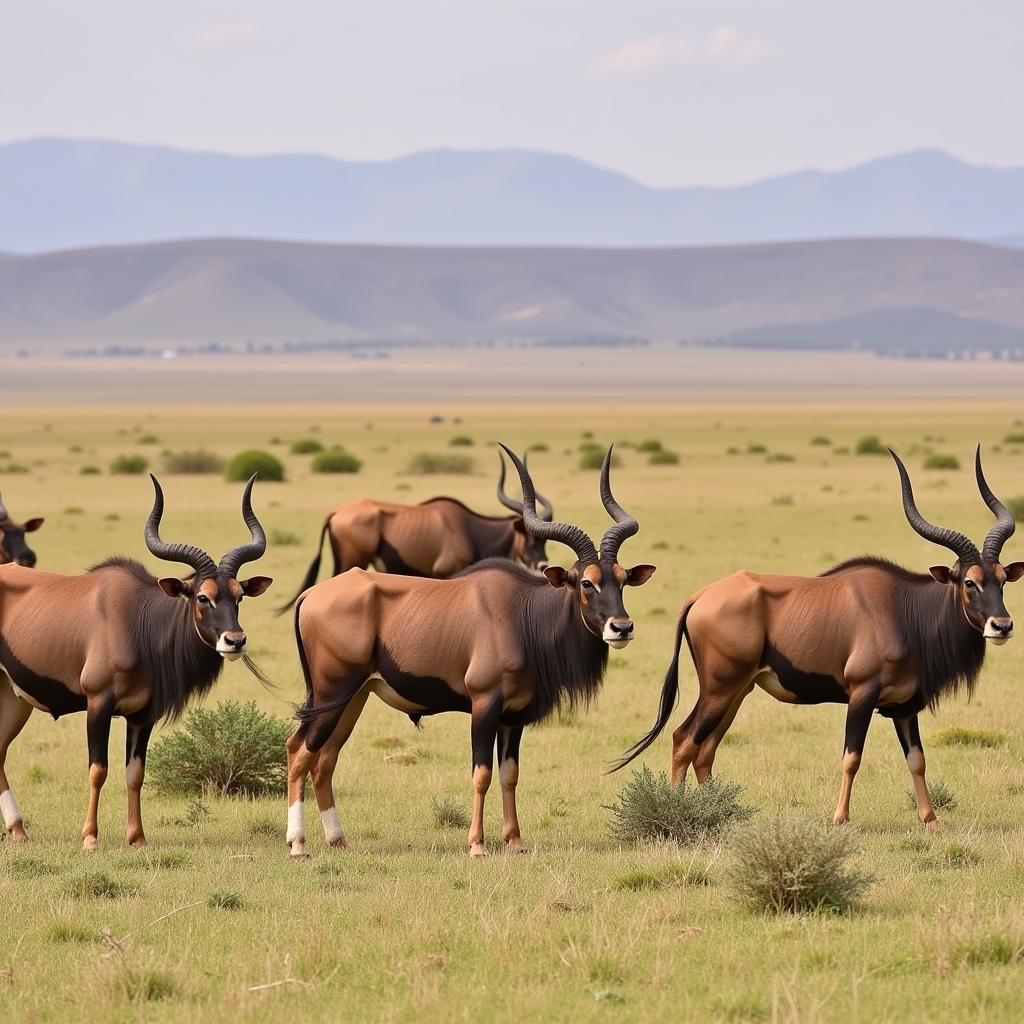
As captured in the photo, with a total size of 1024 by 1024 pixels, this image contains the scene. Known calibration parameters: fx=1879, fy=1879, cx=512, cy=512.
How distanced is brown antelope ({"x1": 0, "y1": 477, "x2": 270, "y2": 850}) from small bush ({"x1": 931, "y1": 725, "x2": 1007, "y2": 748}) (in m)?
6.54

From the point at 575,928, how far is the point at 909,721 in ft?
13.8

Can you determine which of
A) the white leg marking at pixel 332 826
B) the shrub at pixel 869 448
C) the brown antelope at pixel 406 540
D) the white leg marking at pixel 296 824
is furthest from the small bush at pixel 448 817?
the shrub at pixel 869 448

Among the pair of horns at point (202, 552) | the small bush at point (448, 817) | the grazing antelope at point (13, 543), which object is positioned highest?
the pair of horns at point (202, 552)

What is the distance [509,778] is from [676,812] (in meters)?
1.07

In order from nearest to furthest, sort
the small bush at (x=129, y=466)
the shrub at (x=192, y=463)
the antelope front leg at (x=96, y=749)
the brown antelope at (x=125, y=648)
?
the antelope front leg at (x=96, y=749)
the brown antelope at (x=125, y=648)
the small bush at (x=129, y=466)
the shrub at (x=192, y=463)

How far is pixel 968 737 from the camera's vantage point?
16.0 meters

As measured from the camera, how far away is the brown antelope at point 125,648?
1197 centimetres

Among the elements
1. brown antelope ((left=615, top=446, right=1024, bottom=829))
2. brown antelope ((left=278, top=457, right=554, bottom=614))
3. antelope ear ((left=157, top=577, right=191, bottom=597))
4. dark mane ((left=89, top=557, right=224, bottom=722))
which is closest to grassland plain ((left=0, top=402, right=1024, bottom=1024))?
brown antelope ((left=615, top=446, right=1024, bottom=829))

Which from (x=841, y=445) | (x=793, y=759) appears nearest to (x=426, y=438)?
(x=841, y=445)

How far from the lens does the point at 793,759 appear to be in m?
15.2

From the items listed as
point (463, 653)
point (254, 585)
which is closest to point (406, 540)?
point (254, 585)

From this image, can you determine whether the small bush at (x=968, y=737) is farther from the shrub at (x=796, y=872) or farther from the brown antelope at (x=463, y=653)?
the shrub at (x=796, y=872)

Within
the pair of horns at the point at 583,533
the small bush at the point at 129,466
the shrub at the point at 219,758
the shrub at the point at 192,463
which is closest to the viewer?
the pair of horns at the point at 583,533

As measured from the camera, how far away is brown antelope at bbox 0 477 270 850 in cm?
1197
